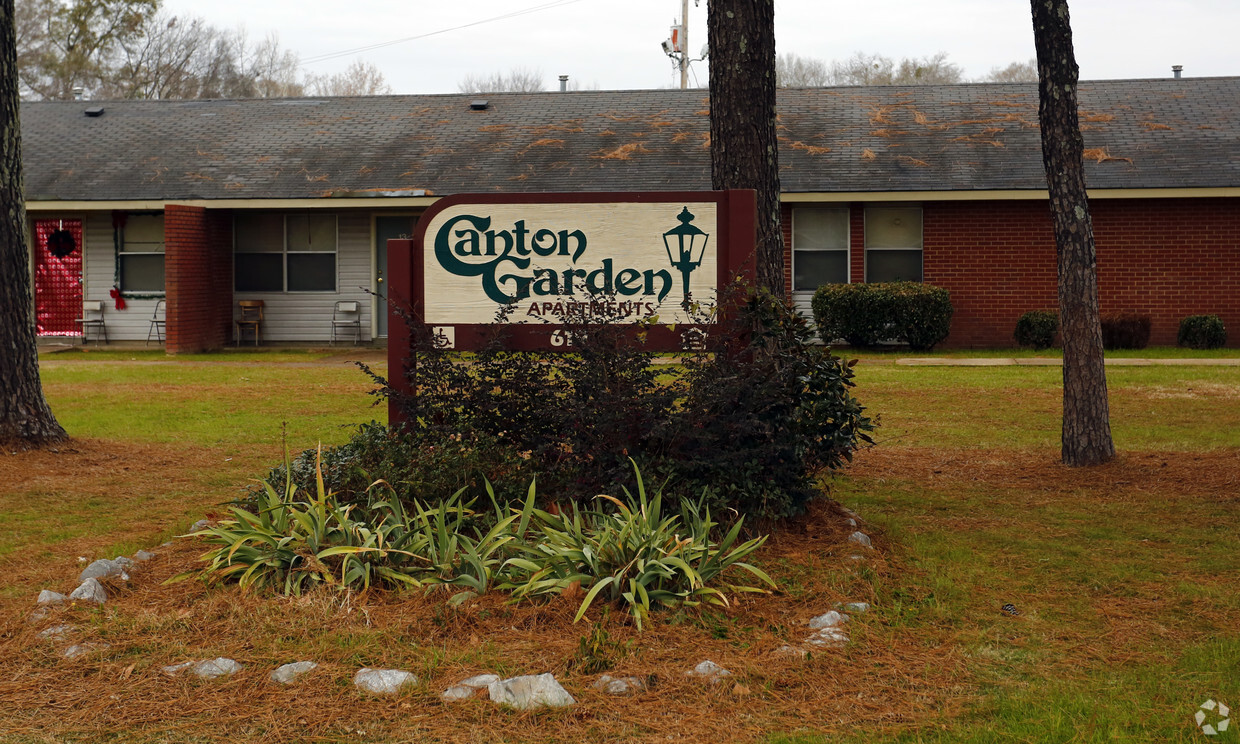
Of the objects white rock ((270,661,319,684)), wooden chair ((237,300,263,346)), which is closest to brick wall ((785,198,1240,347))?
wooden chair ((237,300,263,346))

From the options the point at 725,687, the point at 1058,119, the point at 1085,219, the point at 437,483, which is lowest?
the point at 725,687

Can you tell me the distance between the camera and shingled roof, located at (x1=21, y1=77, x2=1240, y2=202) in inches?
727

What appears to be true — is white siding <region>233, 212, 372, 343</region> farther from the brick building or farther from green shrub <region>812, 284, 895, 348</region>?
green shrub <region>812, 284, 895, 348</region>

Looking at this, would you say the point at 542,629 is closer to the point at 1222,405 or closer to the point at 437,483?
the point at 437,483

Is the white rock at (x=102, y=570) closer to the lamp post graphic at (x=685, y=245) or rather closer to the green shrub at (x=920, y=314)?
the lamp post graphic at (x=685, y=245)

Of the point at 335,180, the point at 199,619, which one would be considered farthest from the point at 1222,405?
the point at 335,180

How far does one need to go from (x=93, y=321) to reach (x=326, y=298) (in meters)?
4.21

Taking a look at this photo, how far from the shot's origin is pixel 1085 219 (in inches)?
311

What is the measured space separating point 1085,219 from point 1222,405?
441 centimetres

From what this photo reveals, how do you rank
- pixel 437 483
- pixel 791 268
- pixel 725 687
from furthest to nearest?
pixel 791 268
pixel 437 483
pixel 725 687

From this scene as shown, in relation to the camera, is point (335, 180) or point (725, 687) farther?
point (335, 180)

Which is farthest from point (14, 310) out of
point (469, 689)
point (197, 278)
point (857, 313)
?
point (857, 313)

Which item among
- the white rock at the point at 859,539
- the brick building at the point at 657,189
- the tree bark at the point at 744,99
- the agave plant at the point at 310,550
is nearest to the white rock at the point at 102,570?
the agave plant at the point at 310,550

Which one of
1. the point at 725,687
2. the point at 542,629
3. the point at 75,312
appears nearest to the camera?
the point at 725,687
